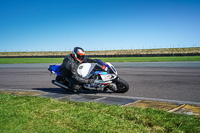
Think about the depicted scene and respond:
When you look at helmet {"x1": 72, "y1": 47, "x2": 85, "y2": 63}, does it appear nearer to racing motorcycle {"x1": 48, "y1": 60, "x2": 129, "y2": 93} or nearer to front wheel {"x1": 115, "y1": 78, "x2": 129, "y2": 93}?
racing motorcycle {"x1": 48, "y1": 60, "x2": 129, "y2": 93}

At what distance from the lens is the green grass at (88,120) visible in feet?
11.8

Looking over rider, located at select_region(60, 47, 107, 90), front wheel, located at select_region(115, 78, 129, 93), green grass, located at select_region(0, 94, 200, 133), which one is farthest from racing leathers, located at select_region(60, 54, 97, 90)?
green grass, located at select_region(0, 94, 200, 133)

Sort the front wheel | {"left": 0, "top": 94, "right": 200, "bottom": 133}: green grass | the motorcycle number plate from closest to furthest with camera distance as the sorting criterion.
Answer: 1. {"left": 0, "top": 94, "right": 200, "bottom": 133}: green grass
2. the motorcycle number plate
3. the front wheel

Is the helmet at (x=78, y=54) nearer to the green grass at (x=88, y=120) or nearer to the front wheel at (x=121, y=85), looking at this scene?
the front wheel at (x=121, y=85)

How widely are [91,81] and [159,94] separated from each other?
7.42ft

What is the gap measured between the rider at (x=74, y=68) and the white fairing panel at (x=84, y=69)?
0.40ft

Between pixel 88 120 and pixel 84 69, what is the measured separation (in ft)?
10.9

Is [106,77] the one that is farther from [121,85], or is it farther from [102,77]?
[121,85]

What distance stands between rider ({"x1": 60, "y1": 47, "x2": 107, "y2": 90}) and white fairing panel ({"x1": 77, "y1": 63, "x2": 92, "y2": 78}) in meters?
0.12

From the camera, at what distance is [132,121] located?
3992mm

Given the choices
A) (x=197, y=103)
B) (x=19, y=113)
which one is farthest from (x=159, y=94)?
(x=19, y=113)

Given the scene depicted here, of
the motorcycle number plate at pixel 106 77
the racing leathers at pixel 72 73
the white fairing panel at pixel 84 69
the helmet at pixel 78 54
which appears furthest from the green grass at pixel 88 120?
the helmet at pixel 78 54

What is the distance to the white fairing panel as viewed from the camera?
718 cm

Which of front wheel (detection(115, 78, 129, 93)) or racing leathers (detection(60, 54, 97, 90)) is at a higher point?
racing leathers (detection(60, 54, 97, 90))
